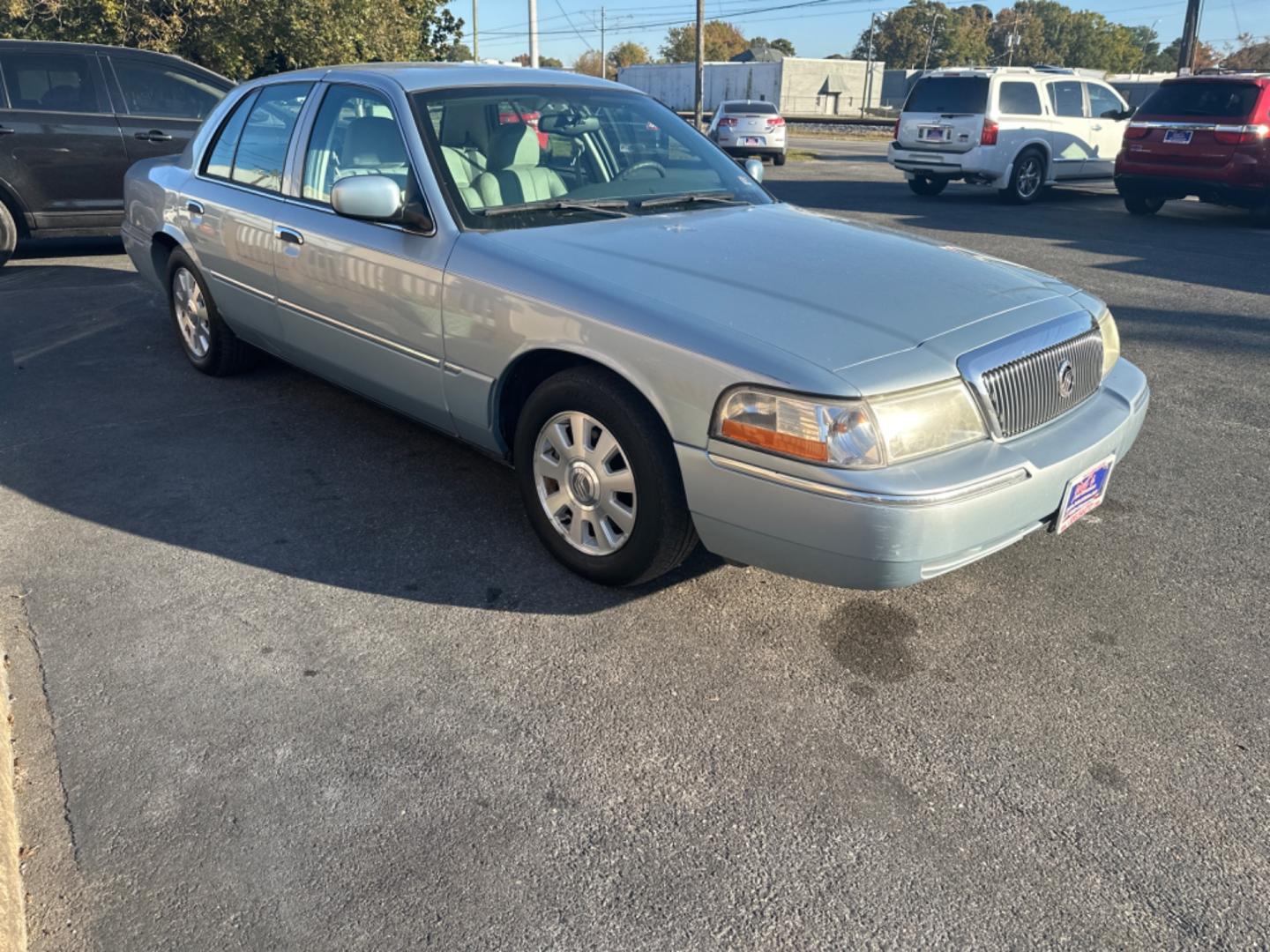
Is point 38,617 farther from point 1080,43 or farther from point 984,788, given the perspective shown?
point 1080,43

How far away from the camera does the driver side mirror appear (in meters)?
3.54

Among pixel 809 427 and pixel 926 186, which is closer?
pixel 809 427

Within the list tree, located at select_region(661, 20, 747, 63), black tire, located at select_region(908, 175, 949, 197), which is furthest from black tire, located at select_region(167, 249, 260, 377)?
tree, located at select_region(661, 20, 747, 63)

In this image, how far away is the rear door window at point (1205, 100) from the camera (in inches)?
462

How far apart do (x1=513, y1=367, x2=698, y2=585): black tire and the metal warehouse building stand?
67.9m

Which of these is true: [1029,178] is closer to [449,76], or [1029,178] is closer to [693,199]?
[693,199]

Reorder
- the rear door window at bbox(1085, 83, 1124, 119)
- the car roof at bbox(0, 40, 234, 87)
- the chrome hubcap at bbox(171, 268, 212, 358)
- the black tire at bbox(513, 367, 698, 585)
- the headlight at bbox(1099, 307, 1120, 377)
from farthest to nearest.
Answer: the rear door window at bbox(1085, 83, 1124, 119)
the car roof at bbox(0, 40, 234, 87)
the chrome hubcap at bbox(171, 268, 212, 358)
the headlight at bbox(1099, 307, 1120, 377)
the black tire at bbox(513, 367, 698, 585)

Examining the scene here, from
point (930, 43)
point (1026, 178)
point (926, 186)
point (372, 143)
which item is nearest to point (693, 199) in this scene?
point (372, 143)

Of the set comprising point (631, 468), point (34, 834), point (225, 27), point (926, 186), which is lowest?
point (34, 834)

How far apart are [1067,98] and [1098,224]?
3597 mm

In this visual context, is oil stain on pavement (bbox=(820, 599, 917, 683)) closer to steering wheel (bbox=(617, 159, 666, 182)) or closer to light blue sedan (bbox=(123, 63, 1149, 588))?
light blue sedan (bbox=(123, 63, 1149, 588))

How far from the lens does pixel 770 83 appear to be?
232 feet

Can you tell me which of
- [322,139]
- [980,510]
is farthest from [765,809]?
[322,139]

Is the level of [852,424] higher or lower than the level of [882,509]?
higher
